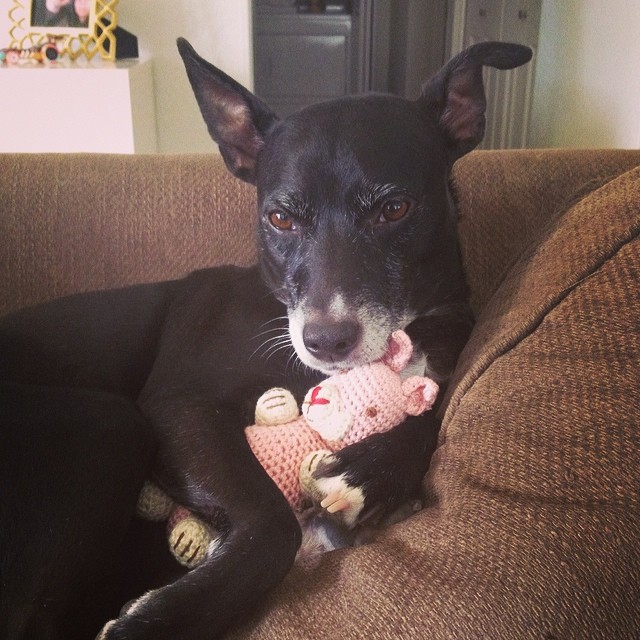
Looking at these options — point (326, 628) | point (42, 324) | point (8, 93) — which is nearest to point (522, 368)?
point (326, 628)

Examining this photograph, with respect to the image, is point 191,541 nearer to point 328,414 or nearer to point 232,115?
point 328,414

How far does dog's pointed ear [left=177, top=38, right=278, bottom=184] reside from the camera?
1624 mm

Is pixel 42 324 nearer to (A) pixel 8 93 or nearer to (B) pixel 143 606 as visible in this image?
(B) pixel 143 606

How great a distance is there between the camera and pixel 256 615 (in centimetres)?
105

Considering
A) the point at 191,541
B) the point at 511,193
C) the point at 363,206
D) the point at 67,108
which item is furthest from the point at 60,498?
the point at 67,108

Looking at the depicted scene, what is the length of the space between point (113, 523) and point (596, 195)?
3.74 ft

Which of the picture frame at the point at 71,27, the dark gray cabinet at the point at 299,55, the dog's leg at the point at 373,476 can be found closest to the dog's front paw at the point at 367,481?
the dog's leg at the point at 373,476

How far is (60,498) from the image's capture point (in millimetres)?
1109

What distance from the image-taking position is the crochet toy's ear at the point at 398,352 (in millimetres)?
1366

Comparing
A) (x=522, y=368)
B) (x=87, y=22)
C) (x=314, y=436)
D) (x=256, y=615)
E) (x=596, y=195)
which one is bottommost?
(x=256, y=615)

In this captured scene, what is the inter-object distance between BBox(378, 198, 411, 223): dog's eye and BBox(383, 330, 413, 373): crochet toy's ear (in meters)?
0.25

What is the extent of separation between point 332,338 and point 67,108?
8.42 feet

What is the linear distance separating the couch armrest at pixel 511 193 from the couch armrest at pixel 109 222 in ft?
2.09

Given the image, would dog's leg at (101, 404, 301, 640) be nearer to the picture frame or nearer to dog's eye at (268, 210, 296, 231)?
dog's eye at (268, 210, 296, 231)
